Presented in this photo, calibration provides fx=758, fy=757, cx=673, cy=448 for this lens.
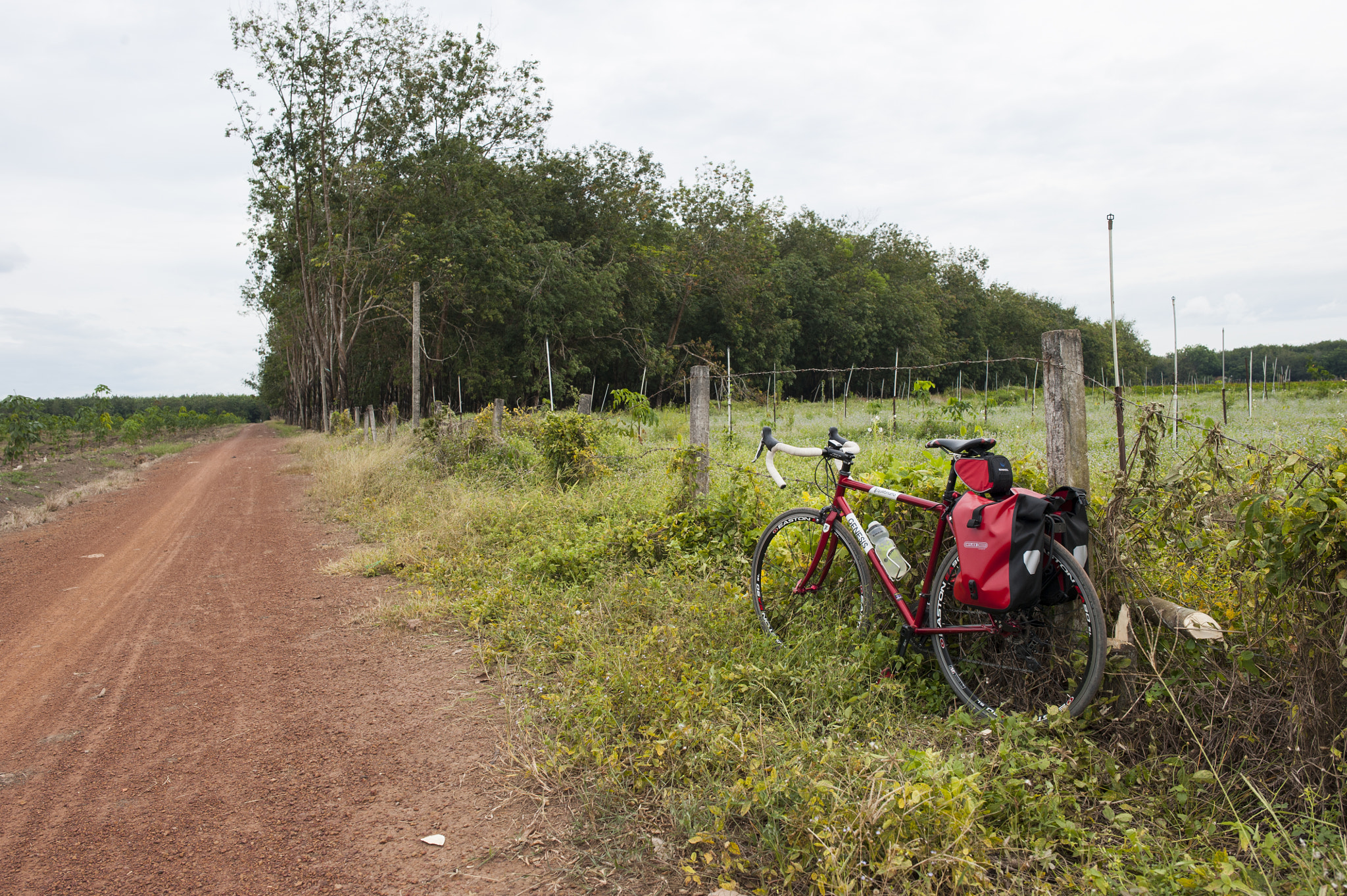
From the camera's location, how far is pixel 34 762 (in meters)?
3.28

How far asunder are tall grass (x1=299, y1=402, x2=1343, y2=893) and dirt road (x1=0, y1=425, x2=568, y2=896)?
0.35m

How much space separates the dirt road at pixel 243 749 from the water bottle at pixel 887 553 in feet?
5.97

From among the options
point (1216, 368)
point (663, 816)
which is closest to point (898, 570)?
point (663, 816)

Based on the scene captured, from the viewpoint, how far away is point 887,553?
3463 millimetres

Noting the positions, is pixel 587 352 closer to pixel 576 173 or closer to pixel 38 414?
Result: pixel 576 173

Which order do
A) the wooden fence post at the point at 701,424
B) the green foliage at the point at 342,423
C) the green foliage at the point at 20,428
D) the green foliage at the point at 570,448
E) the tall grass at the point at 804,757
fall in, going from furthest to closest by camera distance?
the green foliage at the point at 342,423
the green foliage at the point at 20,428
the green foliage at the point at 570,448
the wooden fence post at the point at 701,424
the tall grass at the point at 804,757

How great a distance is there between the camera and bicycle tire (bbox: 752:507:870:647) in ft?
12.3

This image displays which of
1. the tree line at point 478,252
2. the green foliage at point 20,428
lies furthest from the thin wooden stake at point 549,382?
the green foliage at point 20,428

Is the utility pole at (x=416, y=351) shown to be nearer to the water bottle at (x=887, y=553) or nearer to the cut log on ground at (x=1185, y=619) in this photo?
the water bottle at (x=887, y=553)

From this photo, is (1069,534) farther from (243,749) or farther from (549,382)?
(549,382)

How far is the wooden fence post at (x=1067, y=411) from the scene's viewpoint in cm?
321

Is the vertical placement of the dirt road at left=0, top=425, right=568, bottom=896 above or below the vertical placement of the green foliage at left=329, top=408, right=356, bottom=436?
below

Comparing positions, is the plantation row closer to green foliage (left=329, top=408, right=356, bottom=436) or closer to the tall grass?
green foliage (left=329, top=408, right=356, bottom=436)

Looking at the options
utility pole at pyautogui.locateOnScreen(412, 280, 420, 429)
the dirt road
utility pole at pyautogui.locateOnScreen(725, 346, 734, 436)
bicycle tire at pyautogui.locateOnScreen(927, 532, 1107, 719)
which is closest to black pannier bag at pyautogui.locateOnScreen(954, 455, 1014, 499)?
bicycle tire at pyautogui.locateOnScreen(927, 532, 1107, 719)
